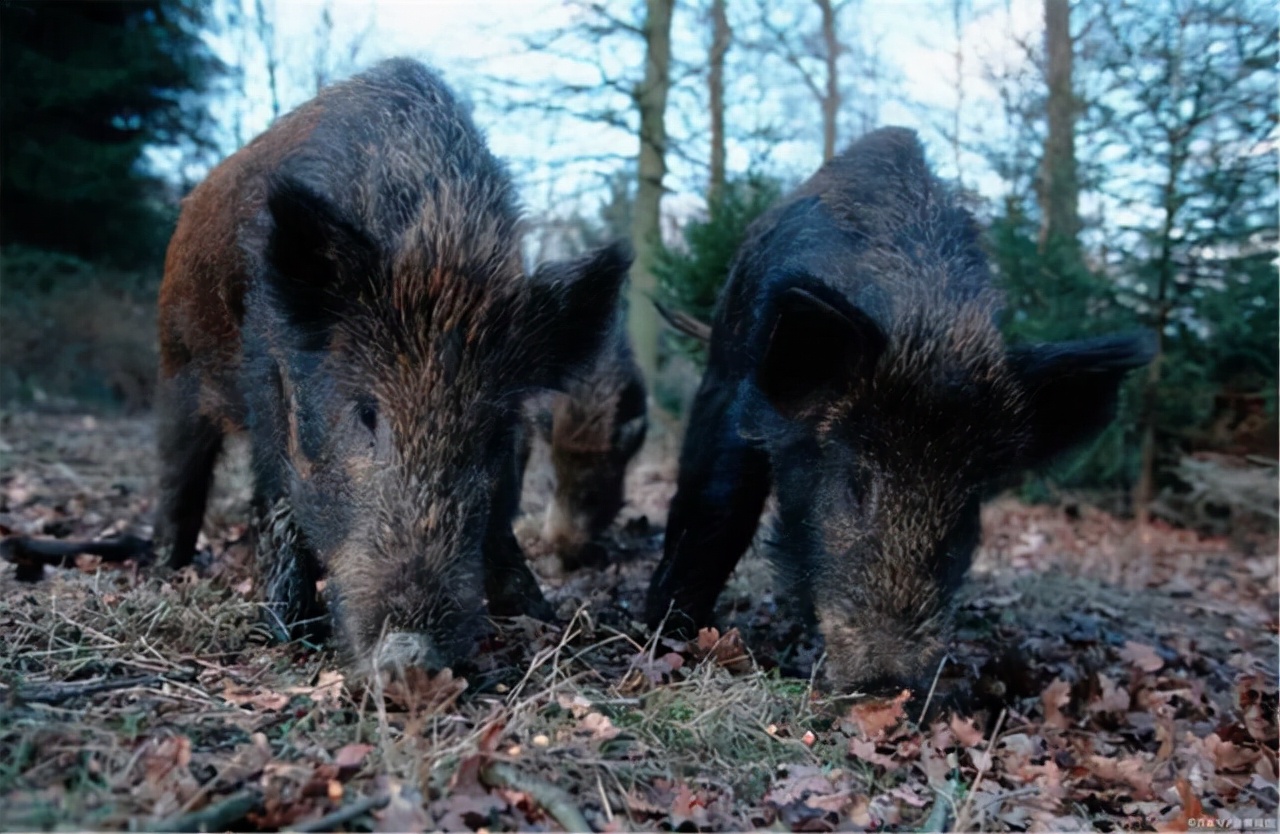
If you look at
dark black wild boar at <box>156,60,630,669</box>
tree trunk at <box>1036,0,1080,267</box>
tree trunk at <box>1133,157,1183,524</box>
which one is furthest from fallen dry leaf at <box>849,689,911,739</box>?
tree trunk at <box>1133,157,1183,524</box>

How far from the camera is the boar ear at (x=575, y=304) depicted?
3975mm

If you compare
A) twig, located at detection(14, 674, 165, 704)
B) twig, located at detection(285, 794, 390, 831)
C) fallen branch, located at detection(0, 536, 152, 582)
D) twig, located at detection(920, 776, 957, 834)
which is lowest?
twig, located at detection(920, 776, 957, 834)

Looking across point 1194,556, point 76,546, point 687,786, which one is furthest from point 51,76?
point 1194,556

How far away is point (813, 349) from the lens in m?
4.35

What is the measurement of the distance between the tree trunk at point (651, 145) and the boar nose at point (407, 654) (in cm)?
571

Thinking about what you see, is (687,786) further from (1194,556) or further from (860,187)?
(1194,556)

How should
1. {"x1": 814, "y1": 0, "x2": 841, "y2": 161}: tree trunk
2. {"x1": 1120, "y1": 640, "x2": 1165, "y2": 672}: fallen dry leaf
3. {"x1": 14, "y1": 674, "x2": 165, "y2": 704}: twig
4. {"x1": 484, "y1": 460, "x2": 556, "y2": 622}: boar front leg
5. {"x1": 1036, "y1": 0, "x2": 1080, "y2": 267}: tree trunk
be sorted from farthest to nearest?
{"x1": 814, "y1": 0, "x2": 841, "y2": 161}: tree trunk < {"x1": 1036, "y1": 0, "x2": 1080, "y2": 267}: tree trunk < {"x1": 1120, "y1": 640, "x2": 1165, "y2": 672}: fallen dry leaf < {"x1": 484, "y1": 460, "x2": 556, "y2": 622}: boar front leg < {"x1": 14, "y1": 674, "x2": 165, "y2": 704}: twig

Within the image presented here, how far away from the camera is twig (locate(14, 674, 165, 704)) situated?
277 cm

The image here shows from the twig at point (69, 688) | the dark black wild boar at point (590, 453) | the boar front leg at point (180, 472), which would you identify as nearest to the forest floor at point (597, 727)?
the twig at point (69, 688)

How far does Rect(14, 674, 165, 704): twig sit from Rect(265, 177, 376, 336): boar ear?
4.73 feet

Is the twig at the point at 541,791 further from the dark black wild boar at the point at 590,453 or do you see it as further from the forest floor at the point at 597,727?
the dark black wild boar at the point at 590,453

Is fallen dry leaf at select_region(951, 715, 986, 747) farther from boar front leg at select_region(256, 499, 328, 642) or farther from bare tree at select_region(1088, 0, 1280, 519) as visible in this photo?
bare tree at select_region(1088, 0, 1280, 519)

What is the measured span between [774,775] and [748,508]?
2046 millimetres

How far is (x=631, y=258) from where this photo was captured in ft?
13.7
